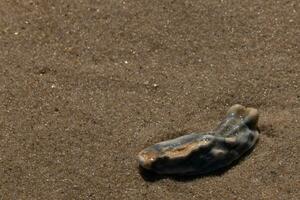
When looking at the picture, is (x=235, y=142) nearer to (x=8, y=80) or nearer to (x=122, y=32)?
(x=122, y=32)

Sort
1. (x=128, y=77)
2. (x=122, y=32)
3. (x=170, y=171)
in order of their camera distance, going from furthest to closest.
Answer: (x=122, y=32), (x=128, y=77), (x=170, y=171)

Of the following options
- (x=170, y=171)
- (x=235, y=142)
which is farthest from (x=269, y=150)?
(x=170, y=171)

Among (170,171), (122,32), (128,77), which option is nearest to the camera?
(170,171)

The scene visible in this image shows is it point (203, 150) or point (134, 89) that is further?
point (134, 89)
